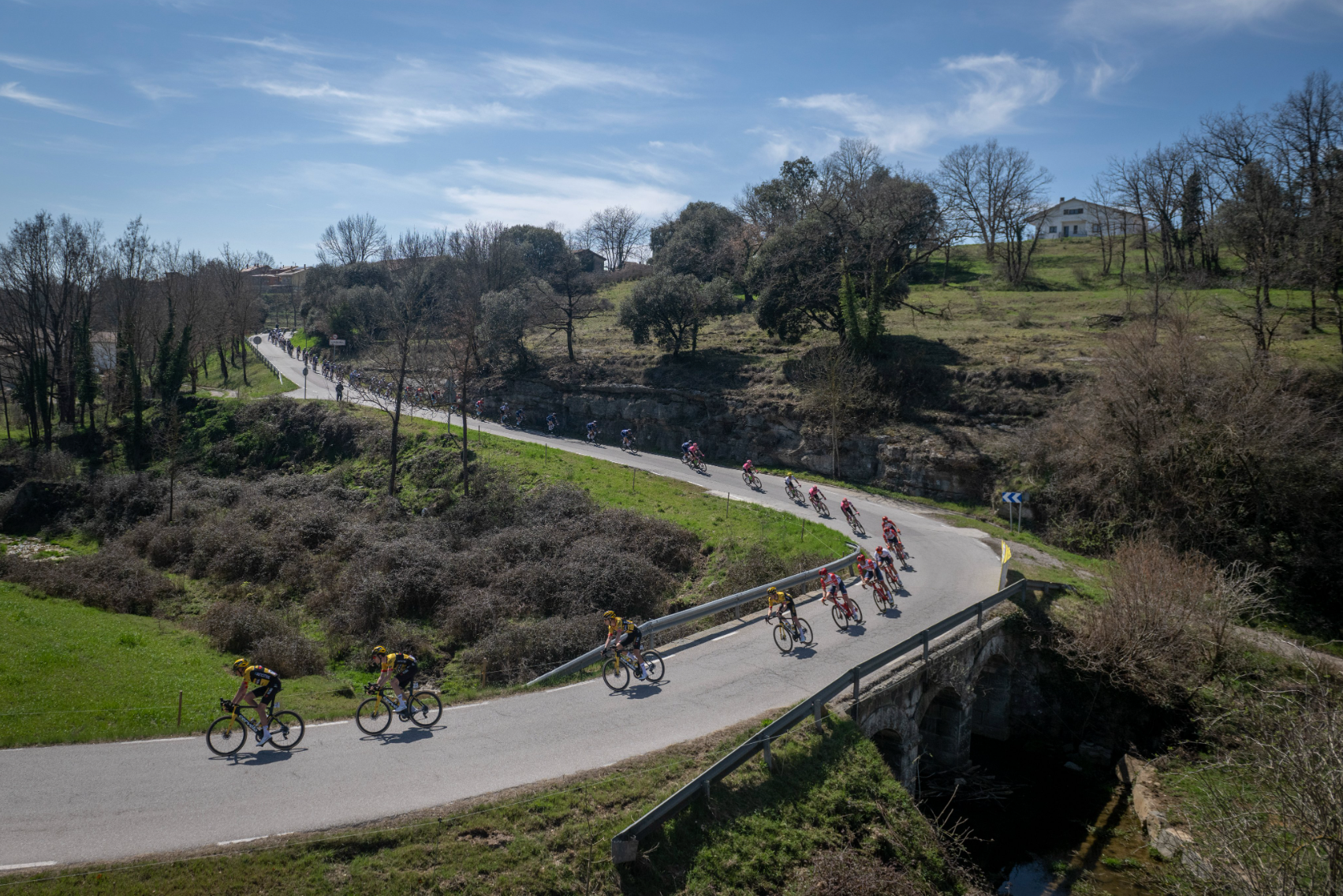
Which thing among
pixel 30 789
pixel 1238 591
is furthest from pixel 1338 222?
pixel 30 789

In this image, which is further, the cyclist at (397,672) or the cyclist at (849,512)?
the cyclist at (849,512)

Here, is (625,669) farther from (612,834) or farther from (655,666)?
(612,834)

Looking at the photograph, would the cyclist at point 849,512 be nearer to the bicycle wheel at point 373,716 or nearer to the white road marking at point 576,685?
the white road marking at point 576,685

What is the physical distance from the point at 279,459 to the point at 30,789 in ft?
110

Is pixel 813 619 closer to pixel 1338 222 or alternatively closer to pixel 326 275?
pixel 1338 222

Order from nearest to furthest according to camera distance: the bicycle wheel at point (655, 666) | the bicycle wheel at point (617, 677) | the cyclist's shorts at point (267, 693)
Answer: the cyclist's shorts at point (267, 693) < the bicycle wheel at point (617, 677) < the bicycle wheel at point (655, 666)

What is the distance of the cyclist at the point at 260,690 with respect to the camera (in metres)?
11.6

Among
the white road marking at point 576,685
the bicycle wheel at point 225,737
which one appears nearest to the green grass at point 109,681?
the bicycle wheel at point 225,737

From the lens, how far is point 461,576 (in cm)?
2239

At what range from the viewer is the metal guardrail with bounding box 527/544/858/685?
49.1ft

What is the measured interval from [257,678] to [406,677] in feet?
7.93

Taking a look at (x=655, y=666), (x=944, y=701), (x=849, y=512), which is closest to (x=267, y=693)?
(x=655, y=666)

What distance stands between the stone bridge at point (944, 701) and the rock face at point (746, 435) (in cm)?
1284

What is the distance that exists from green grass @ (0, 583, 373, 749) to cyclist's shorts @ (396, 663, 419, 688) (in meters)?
1.91
